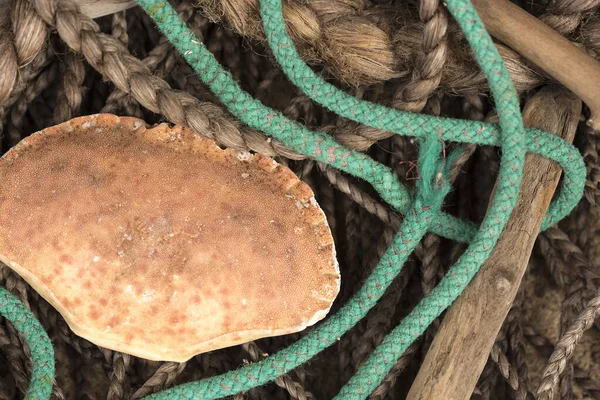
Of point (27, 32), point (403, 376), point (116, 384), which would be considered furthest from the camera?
point (403, 376)

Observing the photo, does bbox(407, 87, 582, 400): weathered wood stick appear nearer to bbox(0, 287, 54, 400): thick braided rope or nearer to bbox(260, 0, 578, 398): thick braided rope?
bbox(260, 0, 578, 398): thick braided rope

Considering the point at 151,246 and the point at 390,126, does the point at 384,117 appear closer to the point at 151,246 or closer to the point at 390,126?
the point at 390,126

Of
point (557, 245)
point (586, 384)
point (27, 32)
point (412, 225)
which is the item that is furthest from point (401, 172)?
point (27, 32)

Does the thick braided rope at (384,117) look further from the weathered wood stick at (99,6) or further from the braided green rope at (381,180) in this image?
the weathered wood stick at (99,6)

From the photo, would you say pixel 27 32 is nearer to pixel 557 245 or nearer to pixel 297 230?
pixel 297 230

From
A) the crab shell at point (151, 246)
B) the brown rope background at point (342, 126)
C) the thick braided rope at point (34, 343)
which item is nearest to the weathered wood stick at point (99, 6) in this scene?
the brown rope background at point (342, 126)

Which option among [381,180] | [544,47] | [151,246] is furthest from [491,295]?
[151,246]

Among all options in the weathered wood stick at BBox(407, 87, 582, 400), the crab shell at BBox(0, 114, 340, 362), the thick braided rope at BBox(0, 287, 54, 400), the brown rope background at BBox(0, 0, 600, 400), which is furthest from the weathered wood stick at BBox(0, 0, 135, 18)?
the weathered wood stick at BBox(407, 87, 582, 400)
